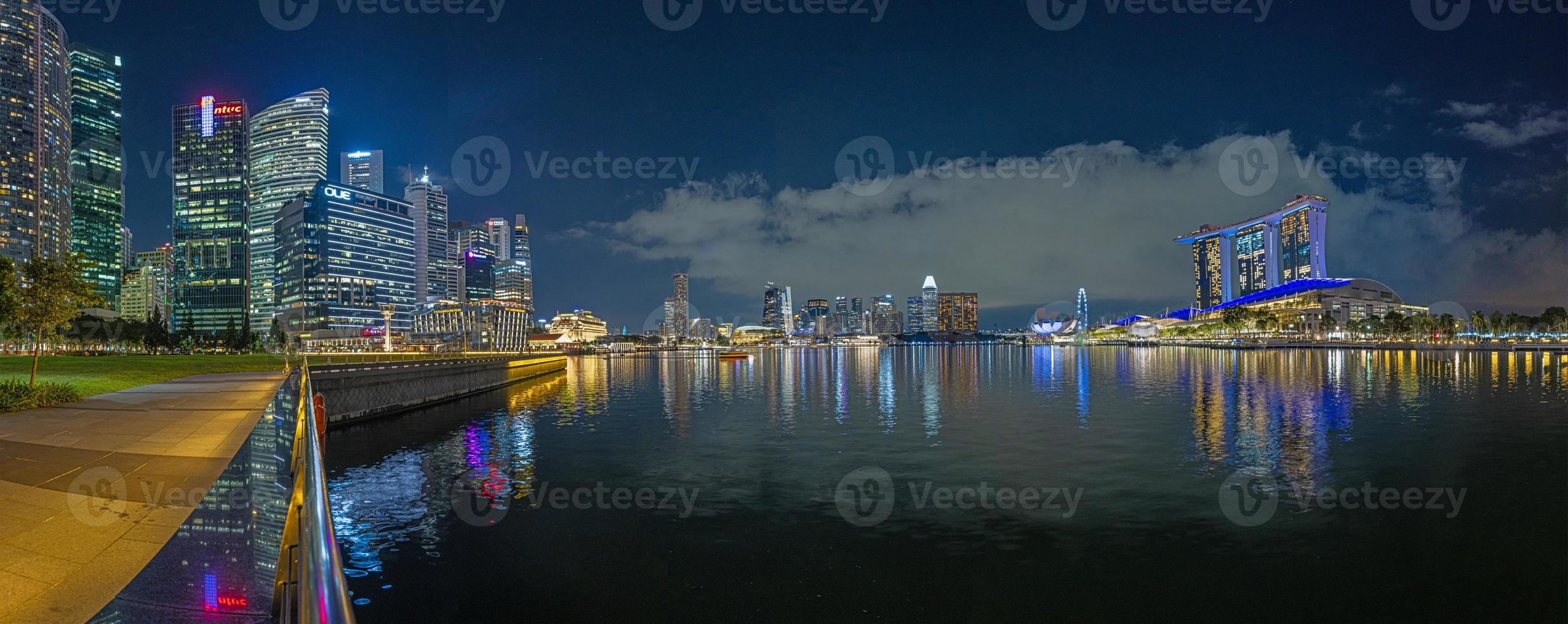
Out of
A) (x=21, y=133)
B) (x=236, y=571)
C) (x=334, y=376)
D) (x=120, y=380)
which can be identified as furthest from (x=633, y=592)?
(x=21, y=133)

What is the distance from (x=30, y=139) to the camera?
542 feet

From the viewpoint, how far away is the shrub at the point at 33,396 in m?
19.7

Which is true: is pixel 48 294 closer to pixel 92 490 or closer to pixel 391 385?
pixel 391 385

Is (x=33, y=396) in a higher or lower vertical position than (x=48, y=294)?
lower

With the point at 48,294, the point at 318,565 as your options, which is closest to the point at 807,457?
the point at 318,565

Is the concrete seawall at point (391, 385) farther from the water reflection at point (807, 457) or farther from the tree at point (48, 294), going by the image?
the tree at point (48, 294)

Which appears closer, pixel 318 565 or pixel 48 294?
pixel 318 565

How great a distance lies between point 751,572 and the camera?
39.7 feet

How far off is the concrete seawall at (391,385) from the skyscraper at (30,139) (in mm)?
173115

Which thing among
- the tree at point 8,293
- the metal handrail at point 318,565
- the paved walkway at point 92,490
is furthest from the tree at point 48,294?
the metal handrail at point 318,565

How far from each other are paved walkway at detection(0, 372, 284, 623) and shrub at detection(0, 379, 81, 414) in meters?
0.36

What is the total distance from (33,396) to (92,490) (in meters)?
14.9

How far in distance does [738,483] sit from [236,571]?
12562 millimetres

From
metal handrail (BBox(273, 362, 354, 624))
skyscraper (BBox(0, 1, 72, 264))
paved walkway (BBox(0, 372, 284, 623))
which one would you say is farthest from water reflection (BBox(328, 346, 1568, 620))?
skyscraper (BBox(0, 1, 72, 264))
